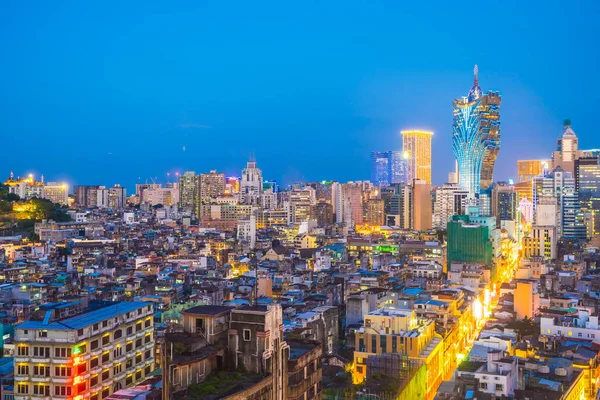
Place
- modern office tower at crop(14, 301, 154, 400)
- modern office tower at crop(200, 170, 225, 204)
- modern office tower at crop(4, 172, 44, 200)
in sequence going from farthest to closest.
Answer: modern office tower at crop(200, 170, 225, 204) → modern office tower at crop(4, 172, 44, 200) → modern office tower at crop(14, 301, 154, 400)

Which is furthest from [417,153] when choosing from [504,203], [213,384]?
[213,384]

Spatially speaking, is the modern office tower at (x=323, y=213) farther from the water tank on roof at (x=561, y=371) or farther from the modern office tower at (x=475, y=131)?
the water tank on roof at (x=561, y=371)

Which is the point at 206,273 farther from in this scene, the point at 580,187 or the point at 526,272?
the point at 580,187

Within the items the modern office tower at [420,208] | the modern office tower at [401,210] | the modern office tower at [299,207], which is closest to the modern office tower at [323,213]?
the modern office tower at [299,207]

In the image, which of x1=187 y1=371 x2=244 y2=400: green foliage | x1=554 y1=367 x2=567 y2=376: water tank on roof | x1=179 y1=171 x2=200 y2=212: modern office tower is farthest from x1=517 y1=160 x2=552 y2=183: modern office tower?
x1=187 y1=371 x2=244 y2=400: green foliage

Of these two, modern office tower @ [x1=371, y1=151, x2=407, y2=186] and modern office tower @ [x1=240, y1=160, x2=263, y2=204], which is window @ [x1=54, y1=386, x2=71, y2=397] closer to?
modern office tower @ [x1=240, y1=160, x2=263, y2=204]
